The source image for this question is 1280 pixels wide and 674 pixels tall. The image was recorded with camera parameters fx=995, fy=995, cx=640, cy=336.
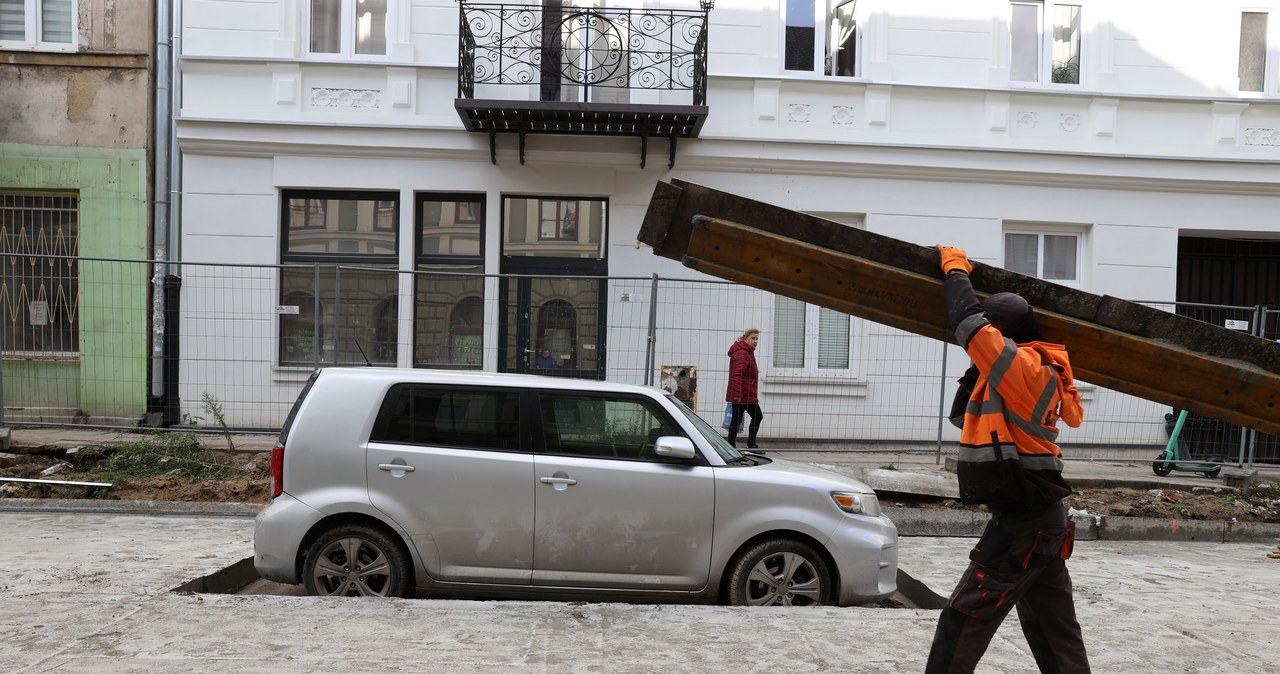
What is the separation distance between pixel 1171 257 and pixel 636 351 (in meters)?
8.48

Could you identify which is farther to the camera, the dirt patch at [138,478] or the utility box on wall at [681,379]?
the utility box on wall at [681,379]

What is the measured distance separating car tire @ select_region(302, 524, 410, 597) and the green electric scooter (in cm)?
944

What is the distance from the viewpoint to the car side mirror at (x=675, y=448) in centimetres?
611

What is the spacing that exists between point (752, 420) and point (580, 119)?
4607 millimetres

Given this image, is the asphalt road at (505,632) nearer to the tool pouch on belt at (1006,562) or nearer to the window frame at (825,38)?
the tool pouch on belt at (1006,562)

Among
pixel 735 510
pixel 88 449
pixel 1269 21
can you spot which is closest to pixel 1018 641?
pixel 735 510

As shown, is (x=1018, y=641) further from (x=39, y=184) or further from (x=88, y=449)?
(x=39, y=184)

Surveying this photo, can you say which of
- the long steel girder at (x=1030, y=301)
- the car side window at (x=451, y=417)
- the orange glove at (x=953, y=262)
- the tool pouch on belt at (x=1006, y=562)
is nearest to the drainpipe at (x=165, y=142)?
the car side window at (x=451, y=417)

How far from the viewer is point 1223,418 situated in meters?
4.18

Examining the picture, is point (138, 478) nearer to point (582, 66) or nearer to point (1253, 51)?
point (582, 66)

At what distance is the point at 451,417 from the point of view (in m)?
6.29

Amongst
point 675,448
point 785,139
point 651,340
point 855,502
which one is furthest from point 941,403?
point 675,448

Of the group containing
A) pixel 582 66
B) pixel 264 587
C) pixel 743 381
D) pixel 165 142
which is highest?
pixel 582 66

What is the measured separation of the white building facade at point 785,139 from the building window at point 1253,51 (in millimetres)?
33
